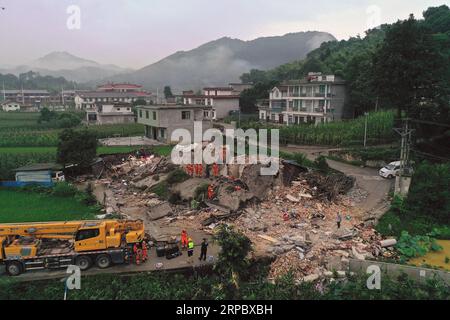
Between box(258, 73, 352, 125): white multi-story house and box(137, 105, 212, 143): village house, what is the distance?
13.7 metres

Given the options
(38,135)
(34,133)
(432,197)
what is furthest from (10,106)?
(432,197)

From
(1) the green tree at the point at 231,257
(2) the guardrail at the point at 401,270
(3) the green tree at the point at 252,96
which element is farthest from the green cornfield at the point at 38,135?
(2) the guardrail at the point at 401,270

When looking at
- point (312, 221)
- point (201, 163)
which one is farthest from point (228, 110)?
point (312, 221)

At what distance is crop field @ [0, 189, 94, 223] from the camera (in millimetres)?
17938

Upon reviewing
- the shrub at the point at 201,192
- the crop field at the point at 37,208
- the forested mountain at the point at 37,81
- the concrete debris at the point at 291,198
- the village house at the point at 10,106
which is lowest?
the crop field at the point at 37,208

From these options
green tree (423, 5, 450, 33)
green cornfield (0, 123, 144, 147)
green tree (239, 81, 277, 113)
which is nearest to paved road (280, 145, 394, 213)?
green tree (423, 5, 450, 33)

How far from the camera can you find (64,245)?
544 inches

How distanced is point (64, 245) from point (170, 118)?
25279mm

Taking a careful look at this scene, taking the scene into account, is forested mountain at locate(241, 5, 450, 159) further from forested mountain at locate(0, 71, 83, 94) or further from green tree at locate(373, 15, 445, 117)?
forested mountain at locate(0, 71, 83, 94)

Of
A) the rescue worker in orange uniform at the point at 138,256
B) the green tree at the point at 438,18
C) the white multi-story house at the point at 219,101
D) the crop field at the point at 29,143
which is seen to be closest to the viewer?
the rescue worker in orange uniform at the point at 138,256

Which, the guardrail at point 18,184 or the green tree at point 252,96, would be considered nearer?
the guardrail at point 18,184

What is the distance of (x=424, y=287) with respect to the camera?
11.4 metres

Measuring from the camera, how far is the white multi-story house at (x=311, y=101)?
143 feet

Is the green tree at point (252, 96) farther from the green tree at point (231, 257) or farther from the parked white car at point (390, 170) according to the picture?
the green tree at point (231, 257)
